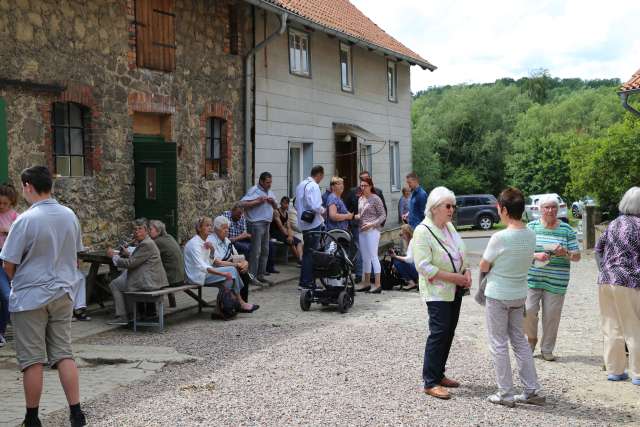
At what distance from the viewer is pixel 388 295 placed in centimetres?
1288

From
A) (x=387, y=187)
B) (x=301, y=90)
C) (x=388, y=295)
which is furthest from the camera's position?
(x=387, y=187)

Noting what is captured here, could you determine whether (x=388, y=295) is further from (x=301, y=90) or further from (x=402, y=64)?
(x=402, y=64)

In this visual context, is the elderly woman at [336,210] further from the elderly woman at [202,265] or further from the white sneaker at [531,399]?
the white sneaker at [531,399]

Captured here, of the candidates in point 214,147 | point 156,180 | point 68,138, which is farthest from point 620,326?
point 214,147

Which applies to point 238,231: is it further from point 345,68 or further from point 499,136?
point 499,136

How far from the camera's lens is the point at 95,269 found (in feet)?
35.7

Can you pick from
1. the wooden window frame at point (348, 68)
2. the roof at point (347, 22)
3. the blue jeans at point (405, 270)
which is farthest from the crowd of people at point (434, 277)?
the wooden window frame at point (348, 68)

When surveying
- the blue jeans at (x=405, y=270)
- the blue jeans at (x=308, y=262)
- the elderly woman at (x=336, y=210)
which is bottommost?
the blue jeans at (x=405, y=270)

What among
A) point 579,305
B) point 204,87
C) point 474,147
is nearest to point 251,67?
point 204,87

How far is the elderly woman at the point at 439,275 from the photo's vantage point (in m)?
6.51

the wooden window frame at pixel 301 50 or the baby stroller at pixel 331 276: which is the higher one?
the wooden window frame at pixel 301 50

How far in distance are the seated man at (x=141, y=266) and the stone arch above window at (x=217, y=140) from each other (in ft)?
18.3

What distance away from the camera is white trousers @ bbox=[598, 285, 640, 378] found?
7.19 m

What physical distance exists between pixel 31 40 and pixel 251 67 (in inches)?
253
